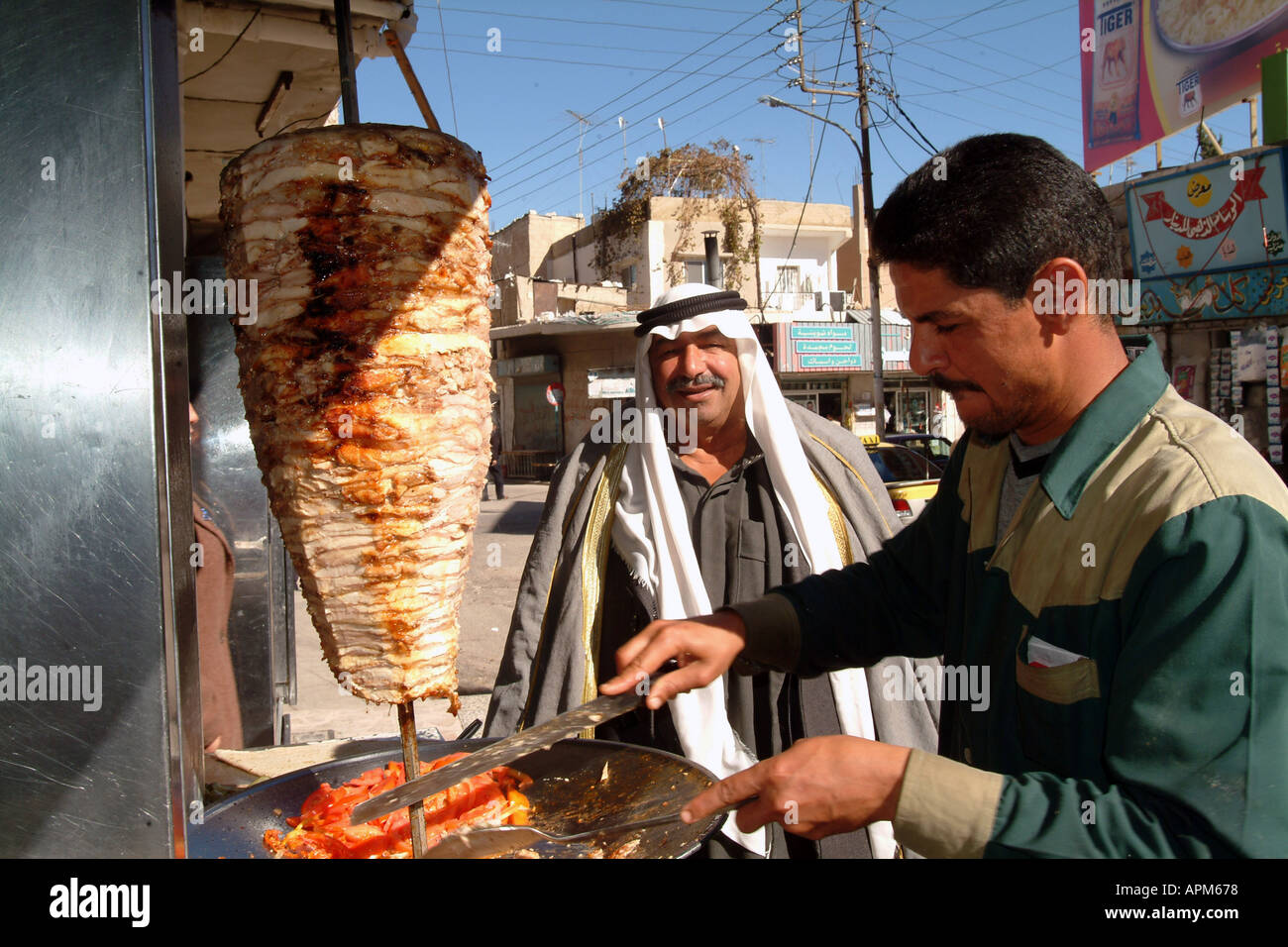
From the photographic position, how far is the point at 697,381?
3.29 meters

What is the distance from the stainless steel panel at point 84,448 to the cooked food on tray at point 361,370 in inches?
9.3

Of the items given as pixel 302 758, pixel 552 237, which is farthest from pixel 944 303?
pixel 552 237

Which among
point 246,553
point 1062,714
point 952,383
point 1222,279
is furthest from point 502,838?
point 1222,279

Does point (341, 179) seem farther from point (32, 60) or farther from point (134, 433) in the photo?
point (134, 433)

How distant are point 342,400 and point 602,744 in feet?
3.45

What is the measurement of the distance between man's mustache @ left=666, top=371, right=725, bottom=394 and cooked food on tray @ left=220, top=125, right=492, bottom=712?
2.03 metres

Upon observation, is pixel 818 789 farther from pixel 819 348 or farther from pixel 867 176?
pixel 819 348

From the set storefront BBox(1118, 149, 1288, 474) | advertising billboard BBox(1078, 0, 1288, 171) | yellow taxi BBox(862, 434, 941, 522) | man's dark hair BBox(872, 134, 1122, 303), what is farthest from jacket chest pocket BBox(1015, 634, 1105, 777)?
advertising billboard BBox(1078, 0, 1288, 171)

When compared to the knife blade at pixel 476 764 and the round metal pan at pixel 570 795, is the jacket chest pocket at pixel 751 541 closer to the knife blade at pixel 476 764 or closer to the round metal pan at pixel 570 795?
the round metal pan at pixel 570 795

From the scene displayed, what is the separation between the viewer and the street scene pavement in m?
5.48

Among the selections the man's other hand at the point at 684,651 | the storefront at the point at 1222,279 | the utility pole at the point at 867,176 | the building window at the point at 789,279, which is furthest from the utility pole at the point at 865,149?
the man's other hand at the point at 684,651

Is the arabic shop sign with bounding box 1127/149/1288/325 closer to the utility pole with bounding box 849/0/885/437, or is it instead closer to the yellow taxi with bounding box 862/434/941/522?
the utility pole with bounding box 849/0/885/437

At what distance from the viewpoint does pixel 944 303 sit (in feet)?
4.97

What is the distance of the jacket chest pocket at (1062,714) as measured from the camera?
4.23ft
